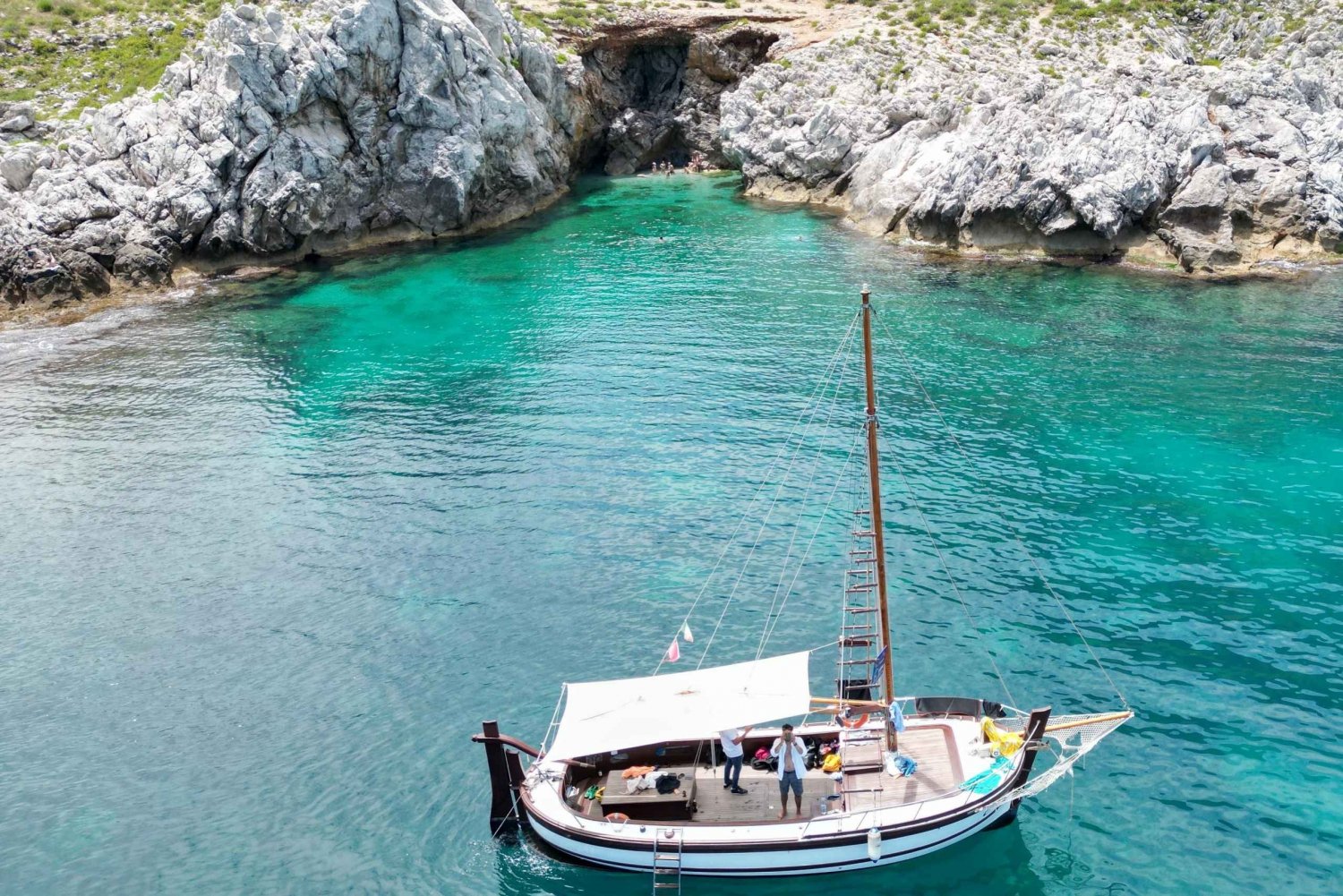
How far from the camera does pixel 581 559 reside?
40.8 metres

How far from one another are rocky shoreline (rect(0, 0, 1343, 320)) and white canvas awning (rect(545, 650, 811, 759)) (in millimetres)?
61663

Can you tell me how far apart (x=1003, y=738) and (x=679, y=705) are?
9.44 metres

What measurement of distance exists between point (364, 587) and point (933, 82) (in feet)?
278

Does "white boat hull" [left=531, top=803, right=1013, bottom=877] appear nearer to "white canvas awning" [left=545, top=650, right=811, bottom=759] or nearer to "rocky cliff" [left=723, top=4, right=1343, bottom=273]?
"white canvas awning" [left=545, top=650, right=811, bottom=759]

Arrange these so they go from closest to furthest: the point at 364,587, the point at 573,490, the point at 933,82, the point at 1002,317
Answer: the point at 364,587, the point at 573,490, the point at 1002,317, the point at 933,82

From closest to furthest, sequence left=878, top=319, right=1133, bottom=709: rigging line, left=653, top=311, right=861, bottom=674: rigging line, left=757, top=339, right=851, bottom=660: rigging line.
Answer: left=878, top=319, right=1133, bottom=709: rigging line
left=757, top=339, right=851, bottom=660: rigging line
left=653, top=311, right=861, bottom=674: rigging line

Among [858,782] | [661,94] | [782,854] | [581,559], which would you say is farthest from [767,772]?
[661,94]

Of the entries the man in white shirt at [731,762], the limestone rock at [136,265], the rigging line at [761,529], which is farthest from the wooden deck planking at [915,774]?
the limestone rock at [136,265]

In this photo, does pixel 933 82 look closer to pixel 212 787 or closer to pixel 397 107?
pixel 397 107

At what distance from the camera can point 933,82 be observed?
98938mm

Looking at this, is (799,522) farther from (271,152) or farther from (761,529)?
(271,152)

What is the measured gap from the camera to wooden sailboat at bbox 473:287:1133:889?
25812 millimetres

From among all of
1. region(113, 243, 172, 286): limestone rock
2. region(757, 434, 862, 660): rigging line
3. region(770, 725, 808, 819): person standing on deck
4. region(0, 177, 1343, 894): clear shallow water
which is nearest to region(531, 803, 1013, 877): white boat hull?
region(0, 177, 1343, 894): clear shallow water

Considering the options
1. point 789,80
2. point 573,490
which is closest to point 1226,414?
point 573,490
